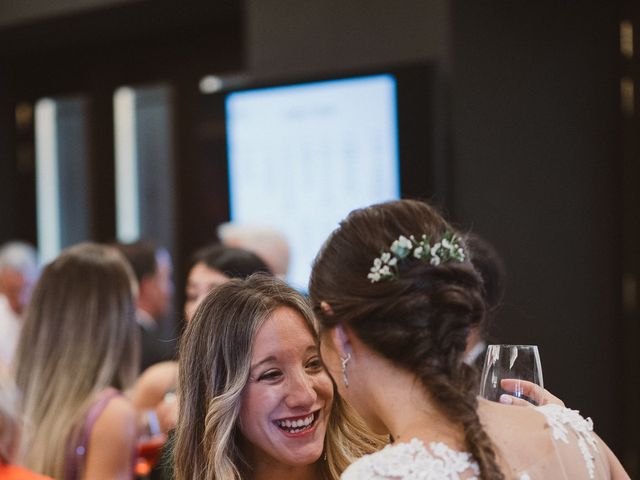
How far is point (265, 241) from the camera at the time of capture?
4.48 metres

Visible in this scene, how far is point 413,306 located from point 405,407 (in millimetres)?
167

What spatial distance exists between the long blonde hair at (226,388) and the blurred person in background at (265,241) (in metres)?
2.08

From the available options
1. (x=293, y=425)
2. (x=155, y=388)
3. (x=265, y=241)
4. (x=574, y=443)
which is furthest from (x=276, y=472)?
(x=265, y=241)

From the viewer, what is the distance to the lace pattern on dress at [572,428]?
5.66 ft

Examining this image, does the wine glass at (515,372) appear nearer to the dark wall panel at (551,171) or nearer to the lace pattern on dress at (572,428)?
the lace pattern on dress at (572,428)

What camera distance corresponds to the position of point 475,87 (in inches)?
180

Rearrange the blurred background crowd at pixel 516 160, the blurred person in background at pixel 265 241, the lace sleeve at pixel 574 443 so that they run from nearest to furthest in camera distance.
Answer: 1. the lace sleeve at pixel 574 443
2. the blurred person in background at pixel 265 241
3. the blurred background crowd at pixel 516 160

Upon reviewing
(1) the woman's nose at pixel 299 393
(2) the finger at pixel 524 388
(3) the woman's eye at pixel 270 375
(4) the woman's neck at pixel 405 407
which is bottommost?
(1) the woman's nose at pixel 299 393

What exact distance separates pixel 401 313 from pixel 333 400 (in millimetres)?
707

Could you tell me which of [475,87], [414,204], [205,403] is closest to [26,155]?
[475,87]

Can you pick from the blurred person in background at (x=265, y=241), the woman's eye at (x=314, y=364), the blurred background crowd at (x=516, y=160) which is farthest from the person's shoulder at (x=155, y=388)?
the woman's eye at (x=314, y=364)

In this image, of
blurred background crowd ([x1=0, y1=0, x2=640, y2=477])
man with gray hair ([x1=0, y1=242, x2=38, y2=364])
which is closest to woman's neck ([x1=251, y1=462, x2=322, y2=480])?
blurred background crowd ([x1=0, y1=0, x2=640, y2=477])

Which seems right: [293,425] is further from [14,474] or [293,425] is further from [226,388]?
[14,474]

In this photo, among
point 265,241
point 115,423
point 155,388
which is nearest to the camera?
point 115,423
